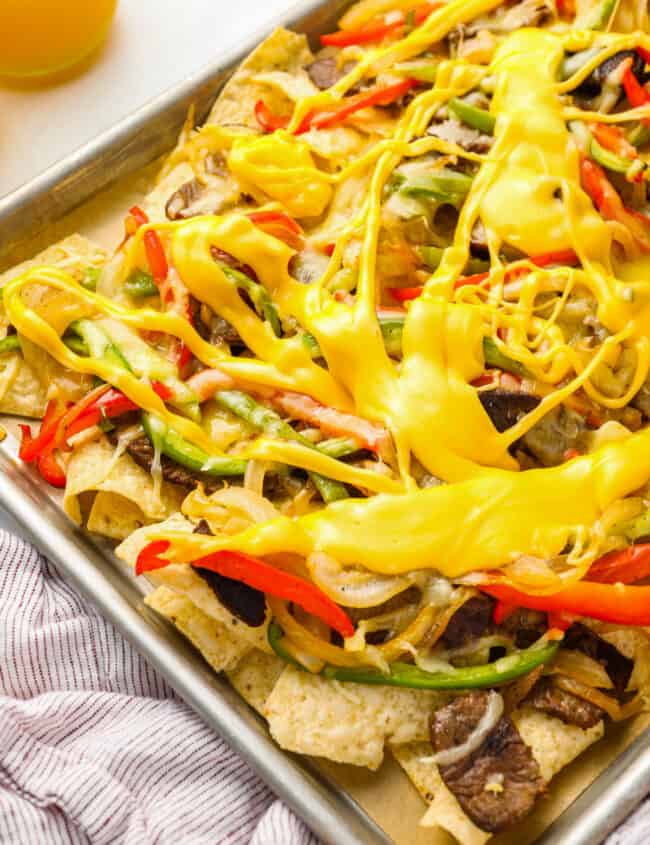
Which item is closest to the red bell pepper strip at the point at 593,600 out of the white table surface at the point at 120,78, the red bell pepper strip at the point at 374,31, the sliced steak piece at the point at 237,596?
the sliced steak piece at the point at 237,596

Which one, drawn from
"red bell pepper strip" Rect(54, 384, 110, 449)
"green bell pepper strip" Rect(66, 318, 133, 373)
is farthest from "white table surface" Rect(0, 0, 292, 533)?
"red bell pepper strip" Rect(54, 384, 110, 449)

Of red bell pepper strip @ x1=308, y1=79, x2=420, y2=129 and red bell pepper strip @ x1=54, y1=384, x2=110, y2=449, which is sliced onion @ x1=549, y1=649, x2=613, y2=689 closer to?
red bell pepper strip @ x1=54, y1=384, x2=110, y2=449

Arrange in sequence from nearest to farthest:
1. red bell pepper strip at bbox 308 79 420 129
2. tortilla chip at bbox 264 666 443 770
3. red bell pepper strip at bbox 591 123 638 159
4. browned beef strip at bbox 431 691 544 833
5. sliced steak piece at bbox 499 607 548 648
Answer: browned beef strip at bbox 431 691 544 833
tortilla chip at bbox 264 666 443 770
sliced steak piece at bbox 499 607 548 648
red bell pepper strip at bbox 591 123 638 159
red bell pepper strip at bbox 308 79 420 129

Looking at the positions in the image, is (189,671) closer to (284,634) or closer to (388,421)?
(284,634)

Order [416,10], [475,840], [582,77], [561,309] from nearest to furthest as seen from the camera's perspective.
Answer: [475,840]
[561,309]
[582,77]
[416,10]

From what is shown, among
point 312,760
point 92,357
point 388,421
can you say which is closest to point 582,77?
point 388,421

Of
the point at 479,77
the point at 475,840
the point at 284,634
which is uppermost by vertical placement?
the point at 479,77

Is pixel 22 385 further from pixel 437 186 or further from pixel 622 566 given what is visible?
pixel 622 566

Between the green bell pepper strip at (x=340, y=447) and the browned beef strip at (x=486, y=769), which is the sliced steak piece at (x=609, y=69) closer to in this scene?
the green bell pepper strip at (x=340, y=447)
